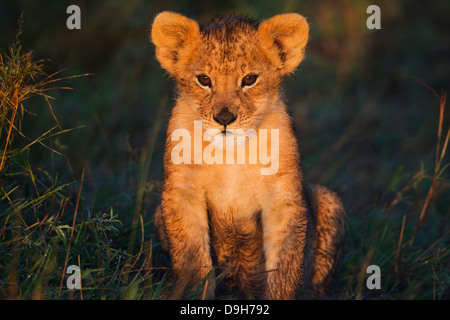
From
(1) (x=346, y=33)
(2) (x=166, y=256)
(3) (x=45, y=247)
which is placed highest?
(1) (x=346, y=33)

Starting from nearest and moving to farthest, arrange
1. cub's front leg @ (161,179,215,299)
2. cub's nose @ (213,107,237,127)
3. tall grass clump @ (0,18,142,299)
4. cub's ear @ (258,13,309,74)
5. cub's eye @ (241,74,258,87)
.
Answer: tall grass clump @ (0,18,142,299) < cub's nose @ (213,107,237,127) < cub's front leg @ (161,179,215,299) < cub's eye @ (241,74,258,87) < cub's ear @ (258,13,309,74)

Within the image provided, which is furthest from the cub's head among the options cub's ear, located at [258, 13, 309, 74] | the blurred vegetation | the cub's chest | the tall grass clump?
the tall grass clump

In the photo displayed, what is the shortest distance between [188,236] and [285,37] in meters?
1.75

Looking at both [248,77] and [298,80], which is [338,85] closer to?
[298,80]

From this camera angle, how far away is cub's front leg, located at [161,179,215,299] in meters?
4.29

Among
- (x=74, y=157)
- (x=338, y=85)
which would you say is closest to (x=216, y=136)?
(x=74, y=157)

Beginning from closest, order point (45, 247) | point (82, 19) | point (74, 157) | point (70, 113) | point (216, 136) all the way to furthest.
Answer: point (45, 247)
point (216, 136)
point (74, 157)
point (70, 113)
point (82, 19)

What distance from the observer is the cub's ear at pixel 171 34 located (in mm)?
4598

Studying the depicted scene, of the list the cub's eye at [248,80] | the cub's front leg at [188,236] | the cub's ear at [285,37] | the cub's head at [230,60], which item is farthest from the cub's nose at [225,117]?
the cub's ear at [285,37]

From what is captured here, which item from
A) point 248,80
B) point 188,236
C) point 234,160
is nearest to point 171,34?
point 248,80

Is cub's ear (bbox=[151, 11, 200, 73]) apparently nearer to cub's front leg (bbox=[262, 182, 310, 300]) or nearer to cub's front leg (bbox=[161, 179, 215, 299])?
cub's front leg (bbox=[161, 179, 215, 299])

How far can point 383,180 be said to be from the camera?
24.4 feet

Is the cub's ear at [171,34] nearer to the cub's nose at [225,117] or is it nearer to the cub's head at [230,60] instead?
the cub's head at [230,60]

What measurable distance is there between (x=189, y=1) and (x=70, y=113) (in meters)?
3.04
